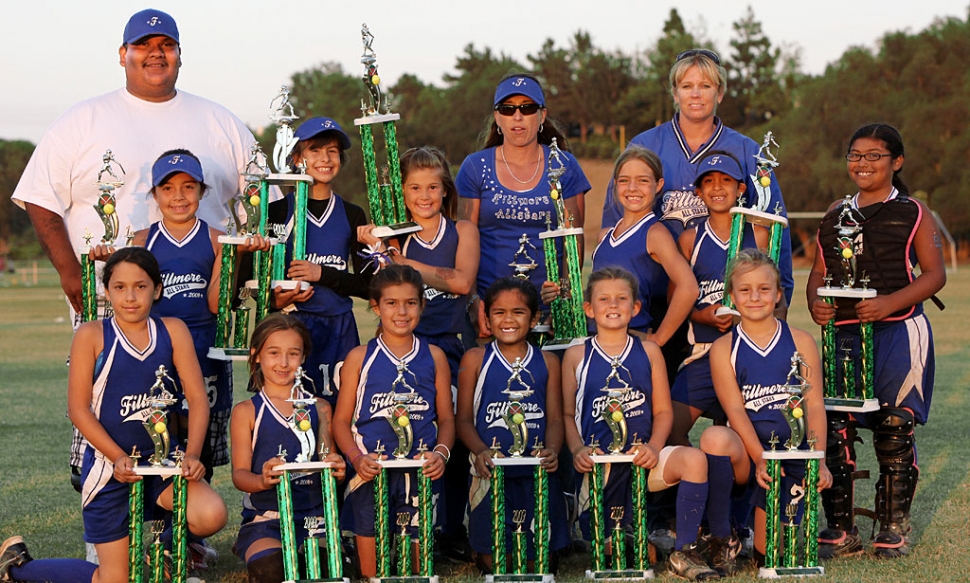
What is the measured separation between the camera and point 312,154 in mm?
5480

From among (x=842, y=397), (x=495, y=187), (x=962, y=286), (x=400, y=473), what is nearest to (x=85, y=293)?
(x=400, y=473)

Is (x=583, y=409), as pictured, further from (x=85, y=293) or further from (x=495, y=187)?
(x=85, y=293)

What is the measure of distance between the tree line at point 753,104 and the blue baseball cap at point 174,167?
3481 centimetres

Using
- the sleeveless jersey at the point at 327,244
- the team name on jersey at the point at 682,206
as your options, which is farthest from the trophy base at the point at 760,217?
the sleeveless jersey at the point at 327,244

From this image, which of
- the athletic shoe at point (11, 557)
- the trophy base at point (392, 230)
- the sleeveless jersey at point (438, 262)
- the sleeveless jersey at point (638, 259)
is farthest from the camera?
the sleeveless jersey at point (438, 262)

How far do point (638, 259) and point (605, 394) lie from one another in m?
0.80

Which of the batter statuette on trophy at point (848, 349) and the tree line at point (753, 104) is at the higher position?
the tree line at point (753, 104)

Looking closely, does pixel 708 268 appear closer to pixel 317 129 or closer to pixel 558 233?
pixel 558 233

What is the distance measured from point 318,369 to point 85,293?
3.69 ft

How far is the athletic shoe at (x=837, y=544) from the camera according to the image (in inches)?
213

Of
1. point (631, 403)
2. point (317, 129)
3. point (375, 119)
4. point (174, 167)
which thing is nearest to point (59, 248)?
point (174, 167)

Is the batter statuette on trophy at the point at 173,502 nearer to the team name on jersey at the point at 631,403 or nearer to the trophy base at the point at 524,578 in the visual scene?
the trophy base at the point at 524,578

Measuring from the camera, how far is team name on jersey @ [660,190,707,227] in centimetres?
581

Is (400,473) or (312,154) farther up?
(312,154)
